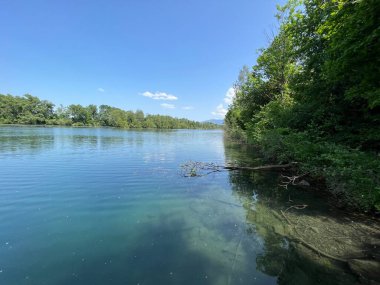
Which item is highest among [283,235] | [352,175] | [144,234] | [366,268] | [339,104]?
[339,104]

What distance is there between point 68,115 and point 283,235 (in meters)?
135

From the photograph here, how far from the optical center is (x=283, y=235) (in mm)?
6227

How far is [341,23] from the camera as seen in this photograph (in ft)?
26.8

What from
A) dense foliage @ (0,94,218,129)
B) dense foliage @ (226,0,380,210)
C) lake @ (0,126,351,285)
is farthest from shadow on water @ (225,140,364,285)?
dense foliage @ (0,94,218,129)

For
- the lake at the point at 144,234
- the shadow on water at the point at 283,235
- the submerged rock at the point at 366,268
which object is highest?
the submerged rock at the point at 366,268

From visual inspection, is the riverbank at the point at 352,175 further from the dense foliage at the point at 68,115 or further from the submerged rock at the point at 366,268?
the dense foliage at the point at 68,115

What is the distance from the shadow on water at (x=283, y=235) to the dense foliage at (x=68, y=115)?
11510 cm

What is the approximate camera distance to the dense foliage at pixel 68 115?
96875mm

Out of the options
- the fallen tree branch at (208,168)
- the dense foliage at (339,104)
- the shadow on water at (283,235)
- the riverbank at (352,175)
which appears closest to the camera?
the shadow on water at (283,235)

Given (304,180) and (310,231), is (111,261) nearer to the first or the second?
(310,231)

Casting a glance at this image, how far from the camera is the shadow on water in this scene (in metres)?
4.53

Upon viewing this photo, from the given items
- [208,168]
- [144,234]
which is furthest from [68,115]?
[144,234]

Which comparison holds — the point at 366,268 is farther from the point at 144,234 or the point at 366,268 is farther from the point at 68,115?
the point at 68,115

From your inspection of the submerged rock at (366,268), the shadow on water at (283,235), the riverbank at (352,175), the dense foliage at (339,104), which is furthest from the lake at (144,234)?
the dense foliage at (339,104)
